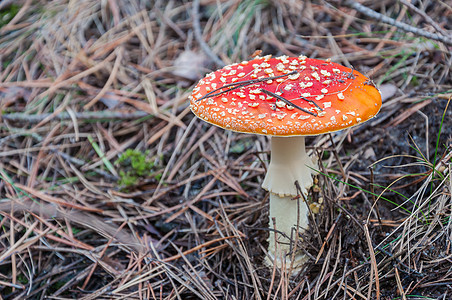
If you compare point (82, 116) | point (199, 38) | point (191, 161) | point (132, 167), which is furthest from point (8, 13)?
point (191, 161)

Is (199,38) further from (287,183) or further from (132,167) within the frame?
(287,183)

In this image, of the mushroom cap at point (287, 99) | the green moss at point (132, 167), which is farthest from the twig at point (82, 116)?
the mushroom cap at point (287, 99)

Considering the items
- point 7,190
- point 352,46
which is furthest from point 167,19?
point 7,190

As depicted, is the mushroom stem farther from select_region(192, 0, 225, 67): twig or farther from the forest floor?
select_region(192, 0, 225, 67): twig

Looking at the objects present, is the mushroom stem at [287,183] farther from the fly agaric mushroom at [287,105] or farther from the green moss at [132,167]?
the green moss at [132,167]

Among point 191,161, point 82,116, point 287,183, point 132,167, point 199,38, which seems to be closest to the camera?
point 287,183

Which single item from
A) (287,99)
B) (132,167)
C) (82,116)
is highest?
(287,99)

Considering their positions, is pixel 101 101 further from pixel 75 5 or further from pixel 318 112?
pixel 318 112

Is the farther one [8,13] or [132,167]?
[8,13]
